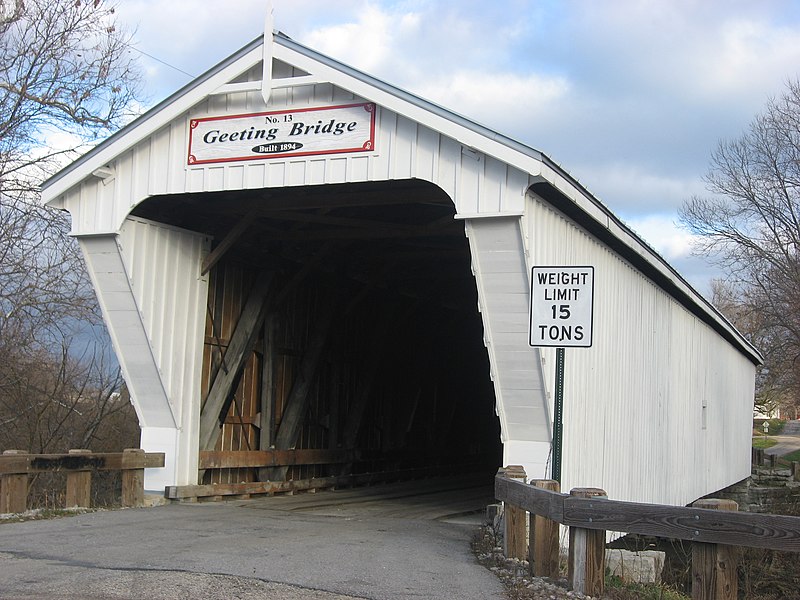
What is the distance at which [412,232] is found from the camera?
514 inches

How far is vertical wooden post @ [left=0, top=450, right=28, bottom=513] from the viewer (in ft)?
34.1

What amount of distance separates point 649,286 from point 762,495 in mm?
15530

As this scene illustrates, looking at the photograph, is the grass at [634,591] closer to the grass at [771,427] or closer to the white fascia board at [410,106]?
the white fascia board at [410,106]

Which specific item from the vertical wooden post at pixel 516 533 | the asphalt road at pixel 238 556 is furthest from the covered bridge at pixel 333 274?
the vertical wooden post at pixel 516 533

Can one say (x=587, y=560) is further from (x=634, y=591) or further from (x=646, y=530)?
(x=634, y=591)

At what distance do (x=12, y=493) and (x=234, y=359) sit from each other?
374 cm

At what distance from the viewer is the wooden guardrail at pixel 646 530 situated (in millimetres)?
5680

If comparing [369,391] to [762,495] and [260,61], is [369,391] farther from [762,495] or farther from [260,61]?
[762,495]

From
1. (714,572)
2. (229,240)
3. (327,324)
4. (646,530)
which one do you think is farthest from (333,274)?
(714,572)

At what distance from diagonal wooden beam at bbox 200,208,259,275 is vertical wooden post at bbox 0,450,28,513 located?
11.7 feet

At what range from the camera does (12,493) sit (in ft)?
34.4

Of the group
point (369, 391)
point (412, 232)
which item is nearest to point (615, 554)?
point (412, 232)

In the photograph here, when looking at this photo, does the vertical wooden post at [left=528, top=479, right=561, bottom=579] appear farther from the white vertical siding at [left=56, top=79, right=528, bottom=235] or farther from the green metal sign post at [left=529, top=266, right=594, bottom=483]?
the white vertical siding at [left=56, top=79, right=528, bottom=235]

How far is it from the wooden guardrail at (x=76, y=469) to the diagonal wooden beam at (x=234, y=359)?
0.99 metres
